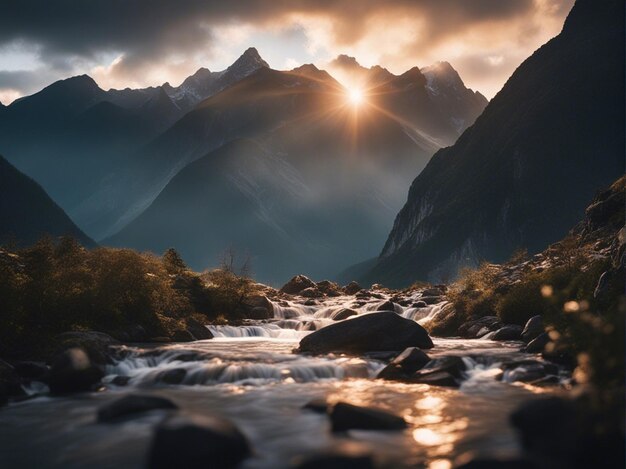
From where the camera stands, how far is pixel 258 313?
160 ft

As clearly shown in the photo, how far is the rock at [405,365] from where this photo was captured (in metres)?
20.8

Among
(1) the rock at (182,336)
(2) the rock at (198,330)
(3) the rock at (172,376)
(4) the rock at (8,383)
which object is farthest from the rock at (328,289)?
(4) the rock at (8,383)

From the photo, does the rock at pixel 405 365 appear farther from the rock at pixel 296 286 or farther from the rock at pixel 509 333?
the rock at pixel 296 286

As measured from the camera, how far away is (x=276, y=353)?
26766 millimetres

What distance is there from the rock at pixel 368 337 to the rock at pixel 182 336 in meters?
9.44

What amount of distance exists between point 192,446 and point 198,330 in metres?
26.1

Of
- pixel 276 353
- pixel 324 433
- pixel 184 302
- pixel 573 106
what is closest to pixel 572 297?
pixel 276 353

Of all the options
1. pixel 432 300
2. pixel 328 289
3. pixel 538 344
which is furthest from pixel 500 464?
pixel 328 289

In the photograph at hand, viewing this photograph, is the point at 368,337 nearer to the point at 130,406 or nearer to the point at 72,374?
the point at 72,374

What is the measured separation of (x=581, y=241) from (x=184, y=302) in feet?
115

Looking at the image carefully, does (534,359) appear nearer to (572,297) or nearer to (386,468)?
(572,297)

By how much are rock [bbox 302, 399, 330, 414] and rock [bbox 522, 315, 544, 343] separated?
52.4 feet

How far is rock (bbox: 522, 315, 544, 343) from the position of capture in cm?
2725

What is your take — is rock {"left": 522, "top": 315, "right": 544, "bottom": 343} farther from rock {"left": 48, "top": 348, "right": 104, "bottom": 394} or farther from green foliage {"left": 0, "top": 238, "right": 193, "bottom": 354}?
green foliage {"left": 0, "top": 238, "right": 193, "bottom": 354}
